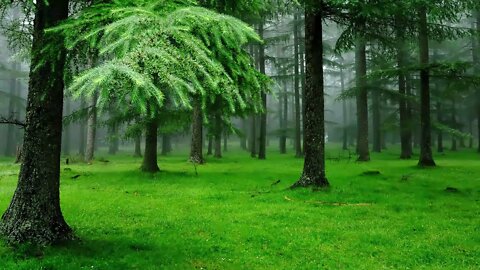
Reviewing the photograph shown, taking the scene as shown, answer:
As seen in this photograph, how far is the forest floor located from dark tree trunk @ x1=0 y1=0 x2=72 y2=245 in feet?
1.13

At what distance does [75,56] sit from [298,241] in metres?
5.27

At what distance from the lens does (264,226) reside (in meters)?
9.38

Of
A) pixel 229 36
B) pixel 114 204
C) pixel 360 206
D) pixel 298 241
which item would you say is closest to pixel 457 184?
pixel 360 206

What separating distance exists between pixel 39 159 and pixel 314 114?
28.8 ft

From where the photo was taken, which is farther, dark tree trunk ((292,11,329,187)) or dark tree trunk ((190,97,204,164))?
dark tree trunk ((190,97,204,164))

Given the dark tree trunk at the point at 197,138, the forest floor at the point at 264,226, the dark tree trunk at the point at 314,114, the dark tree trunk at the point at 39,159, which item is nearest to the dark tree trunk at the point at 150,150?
the forest floor at the point at 264,226

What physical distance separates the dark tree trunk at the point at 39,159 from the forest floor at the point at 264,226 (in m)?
0.34

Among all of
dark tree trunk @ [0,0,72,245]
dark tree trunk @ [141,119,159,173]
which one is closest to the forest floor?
dark tree trunk @ [0,0,72,245]

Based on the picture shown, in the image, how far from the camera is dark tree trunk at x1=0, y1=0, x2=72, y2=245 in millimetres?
6887

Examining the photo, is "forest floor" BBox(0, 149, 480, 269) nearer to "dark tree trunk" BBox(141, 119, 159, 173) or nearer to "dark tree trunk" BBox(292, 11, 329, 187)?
"dark tree trunk" BBox(292, 11, 329, 187)

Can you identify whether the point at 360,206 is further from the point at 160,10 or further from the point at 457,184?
the point at 160,10

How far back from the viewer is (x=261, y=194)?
13430 millimetres

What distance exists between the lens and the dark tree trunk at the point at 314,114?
1352cm

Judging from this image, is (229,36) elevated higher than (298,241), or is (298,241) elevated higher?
(229,36)
